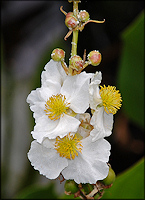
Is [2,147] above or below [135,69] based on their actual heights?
below

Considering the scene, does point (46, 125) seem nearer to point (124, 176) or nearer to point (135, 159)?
point (124, 176)

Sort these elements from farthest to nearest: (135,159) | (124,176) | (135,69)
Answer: (135,159) → (135,69) → (124,176)

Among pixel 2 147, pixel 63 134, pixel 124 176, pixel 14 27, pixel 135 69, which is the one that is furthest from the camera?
pixel 14 27

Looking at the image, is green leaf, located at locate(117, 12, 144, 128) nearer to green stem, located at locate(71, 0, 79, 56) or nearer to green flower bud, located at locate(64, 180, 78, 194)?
green stem, located at locate(71, 0, 79, 56)

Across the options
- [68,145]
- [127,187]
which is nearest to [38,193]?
[127,187]

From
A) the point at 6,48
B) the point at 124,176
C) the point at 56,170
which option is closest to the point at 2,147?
the point at 6,48

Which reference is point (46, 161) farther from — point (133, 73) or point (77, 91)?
point (133, 73)

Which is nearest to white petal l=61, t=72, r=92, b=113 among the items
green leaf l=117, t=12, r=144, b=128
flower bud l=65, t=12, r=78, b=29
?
flower bud l=65, t=12, r=78, b=29
